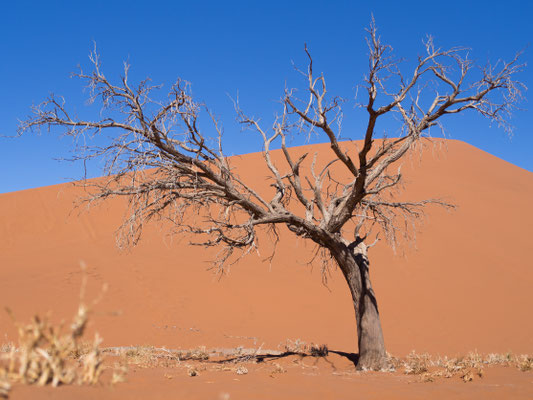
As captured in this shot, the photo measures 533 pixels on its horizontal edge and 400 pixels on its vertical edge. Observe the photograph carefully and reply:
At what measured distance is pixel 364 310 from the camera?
7461 mm

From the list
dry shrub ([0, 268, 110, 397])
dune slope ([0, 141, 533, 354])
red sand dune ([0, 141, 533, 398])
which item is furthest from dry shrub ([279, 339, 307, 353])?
dry shrub ([0, 268, 110, 397])

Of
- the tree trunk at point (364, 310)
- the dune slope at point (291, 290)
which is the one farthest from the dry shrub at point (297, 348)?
the tree trunk at point (364, 310)

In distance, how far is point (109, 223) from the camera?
2789 centimetres

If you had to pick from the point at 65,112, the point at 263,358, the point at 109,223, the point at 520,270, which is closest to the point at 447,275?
the point at 520,270

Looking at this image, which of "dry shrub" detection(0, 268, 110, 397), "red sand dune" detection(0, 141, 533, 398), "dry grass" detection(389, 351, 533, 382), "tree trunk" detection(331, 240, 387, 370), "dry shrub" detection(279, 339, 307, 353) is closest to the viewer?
"dry shrub" detection(0, 268, 110, 397)

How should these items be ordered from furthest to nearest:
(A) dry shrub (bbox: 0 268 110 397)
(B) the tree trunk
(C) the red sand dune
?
(C) the red sand dune < (B) the tree trunk < (A) dry shrub (bbox: 0 268 110 397)

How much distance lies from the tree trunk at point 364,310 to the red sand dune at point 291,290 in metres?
4.36

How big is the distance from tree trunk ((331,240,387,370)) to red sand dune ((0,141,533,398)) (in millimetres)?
4364

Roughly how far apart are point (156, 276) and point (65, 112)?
10.9 metres

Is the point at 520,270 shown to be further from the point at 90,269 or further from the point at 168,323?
the point at 90,269

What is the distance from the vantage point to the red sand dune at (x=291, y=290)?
41.1 ft

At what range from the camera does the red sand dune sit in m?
12.5

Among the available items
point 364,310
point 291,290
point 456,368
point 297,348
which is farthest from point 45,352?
point 291,290

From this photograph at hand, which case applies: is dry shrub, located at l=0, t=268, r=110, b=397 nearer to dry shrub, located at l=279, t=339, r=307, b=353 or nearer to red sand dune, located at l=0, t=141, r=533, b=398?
red sand dune, located at l=0, t=141, r=533, b=398
